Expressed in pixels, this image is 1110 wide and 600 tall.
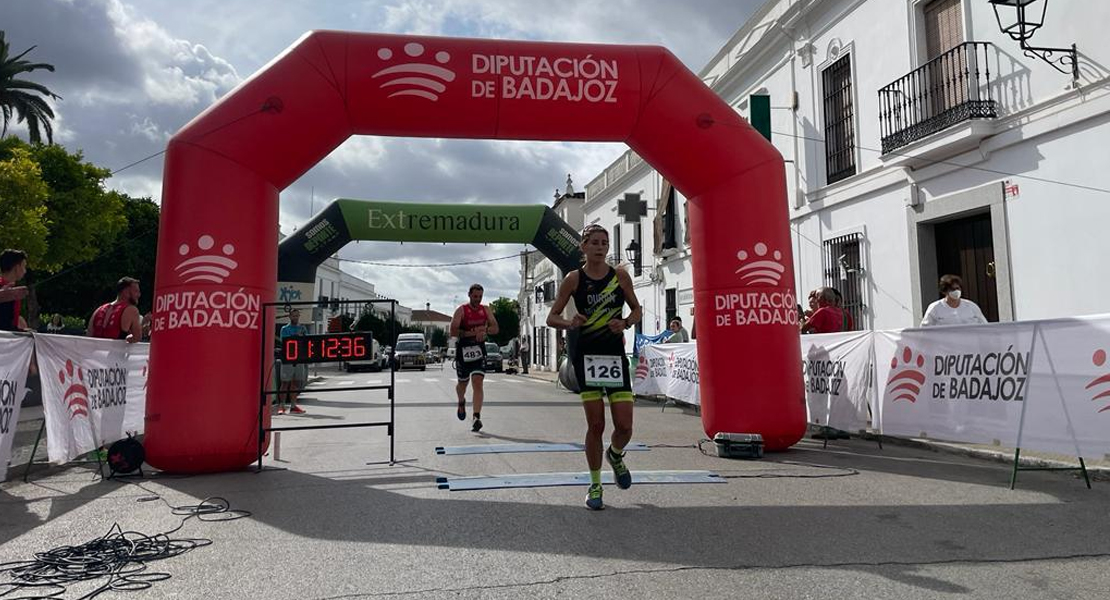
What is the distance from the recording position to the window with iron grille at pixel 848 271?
1319 cm

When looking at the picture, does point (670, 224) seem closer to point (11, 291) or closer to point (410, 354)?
point (11, 291)

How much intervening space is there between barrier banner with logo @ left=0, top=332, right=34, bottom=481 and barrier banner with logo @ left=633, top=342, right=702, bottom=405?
26.9 ft

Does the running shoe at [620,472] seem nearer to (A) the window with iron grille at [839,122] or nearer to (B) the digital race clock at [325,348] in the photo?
(B) the digital race clock at [325,348]

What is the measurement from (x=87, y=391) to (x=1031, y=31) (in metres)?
11.5

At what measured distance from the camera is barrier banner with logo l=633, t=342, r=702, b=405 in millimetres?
11836

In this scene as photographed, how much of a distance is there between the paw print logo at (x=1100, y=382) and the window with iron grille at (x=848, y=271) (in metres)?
7.84

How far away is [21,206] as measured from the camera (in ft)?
63.8

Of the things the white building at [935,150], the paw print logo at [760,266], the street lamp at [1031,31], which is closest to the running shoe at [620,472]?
the paw print logo at [760,266]

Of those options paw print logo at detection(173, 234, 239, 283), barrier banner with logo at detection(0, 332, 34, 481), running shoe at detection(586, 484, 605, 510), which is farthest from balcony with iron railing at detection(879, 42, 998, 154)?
barrier banner with logo at detection(0, 332, 34, 481)

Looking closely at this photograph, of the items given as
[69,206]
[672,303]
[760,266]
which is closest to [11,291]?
[760,266]

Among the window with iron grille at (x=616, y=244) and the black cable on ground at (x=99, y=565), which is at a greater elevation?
the window with iron grille at (x=616, y=244)

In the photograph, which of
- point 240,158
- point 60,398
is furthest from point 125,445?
point 240,158

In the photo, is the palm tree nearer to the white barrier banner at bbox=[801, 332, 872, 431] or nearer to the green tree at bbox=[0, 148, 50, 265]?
the green tree at bbox=[0, 148, 50, 265]

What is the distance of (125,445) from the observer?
6.16 metres
